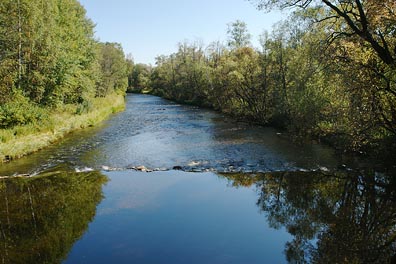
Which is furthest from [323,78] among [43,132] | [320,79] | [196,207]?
[43,132]

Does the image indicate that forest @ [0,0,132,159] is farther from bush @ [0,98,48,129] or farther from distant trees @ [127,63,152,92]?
distant trees @ [127,63,152,92]

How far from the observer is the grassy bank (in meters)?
20.6

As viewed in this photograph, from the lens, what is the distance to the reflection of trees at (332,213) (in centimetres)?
1010

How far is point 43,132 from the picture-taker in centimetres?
2530

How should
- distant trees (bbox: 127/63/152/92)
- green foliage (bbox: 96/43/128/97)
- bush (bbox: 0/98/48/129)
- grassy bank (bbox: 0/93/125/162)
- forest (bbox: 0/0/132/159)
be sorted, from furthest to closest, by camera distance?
1. distant trees (bbox: 127/63/152/92)
2. green foliage (bbox: 96/43/128/97)
3. forest (bbox: 0/0/132/159)
4. bush (bbox: 0/98/48/129)
5. grassy bank (bbox: 0/93/125/162)

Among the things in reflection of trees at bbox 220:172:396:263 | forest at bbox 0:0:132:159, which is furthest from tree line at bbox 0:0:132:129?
reflection of trees at bbox 220:172:396:263

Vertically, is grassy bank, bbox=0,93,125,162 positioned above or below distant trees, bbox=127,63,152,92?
below

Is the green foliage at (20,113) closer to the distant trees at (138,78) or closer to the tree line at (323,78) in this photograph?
the tree line at (323,78)

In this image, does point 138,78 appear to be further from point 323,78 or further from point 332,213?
point 332,213

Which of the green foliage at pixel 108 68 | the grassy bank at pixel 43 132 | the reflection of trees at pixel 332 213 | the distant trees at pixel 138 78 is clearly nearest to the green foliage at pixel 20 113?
the grassy bank at pixel 43 132

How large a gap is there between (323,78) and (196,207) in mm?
13296

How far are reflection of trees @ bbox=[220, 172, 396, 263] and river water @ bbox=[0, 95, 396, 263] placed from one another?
4cm

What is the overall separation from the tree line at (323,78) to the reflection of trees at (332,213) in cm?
252

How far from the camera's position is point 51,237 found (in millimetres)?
10875
